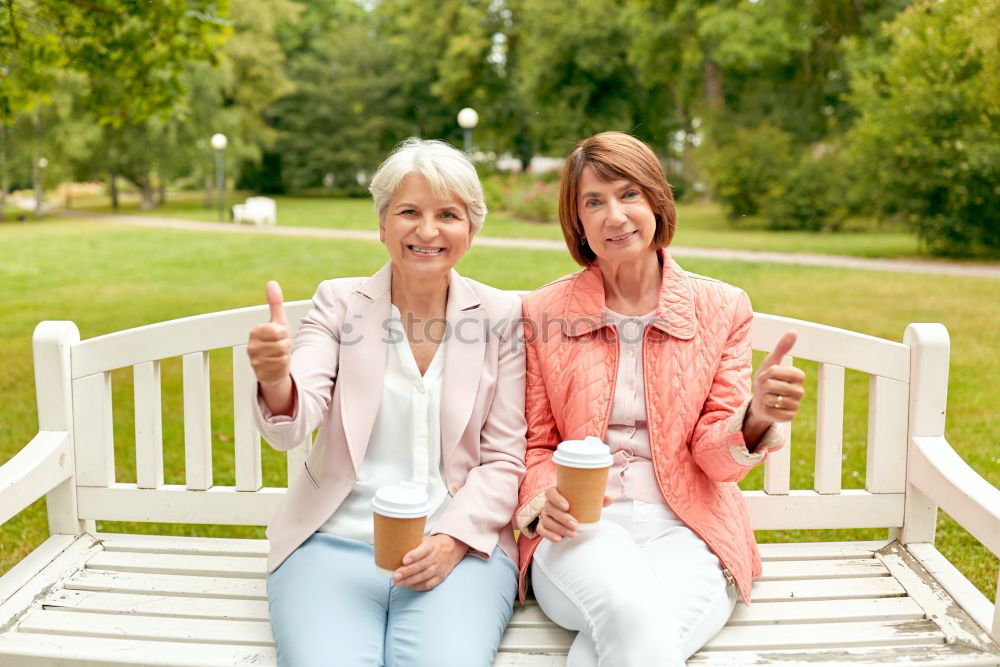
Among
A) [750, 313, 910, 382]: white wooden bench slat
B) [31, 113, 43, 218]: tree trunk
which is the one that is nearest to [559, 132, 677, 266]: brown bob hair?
[750, 313, 910, 382]: white wooden bench slat

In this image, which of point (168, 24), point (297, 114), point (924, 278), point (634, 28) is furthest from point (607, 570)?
point (297, 114)

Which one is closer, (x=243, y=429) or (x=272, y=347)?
(x=272, y=347)

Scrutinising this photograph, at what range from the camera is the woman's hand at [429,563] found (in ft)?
7.57

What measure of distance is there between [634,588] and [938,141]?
622 inches

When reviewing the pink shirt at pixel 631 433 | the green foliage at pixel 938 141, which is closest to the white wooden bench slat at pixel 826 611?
the pink shirt at pixel 631 433

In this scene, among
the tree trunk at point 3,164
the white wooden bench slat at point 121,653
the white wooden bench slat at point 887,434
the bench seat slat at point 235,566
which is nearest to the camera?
the white wooden bench slat at point 121,653

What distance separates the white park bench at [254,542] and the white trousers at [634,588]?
0.11 metres

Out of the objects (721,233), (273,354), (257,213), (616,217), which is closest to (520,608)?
(273,354)

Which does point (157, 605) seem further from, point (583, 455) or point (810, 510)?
point (810, 510)

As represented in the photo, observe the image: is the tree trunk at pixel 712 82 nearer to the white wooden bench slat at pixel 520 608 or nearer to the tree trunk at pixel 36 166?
the tree trunk at pixel 36 166

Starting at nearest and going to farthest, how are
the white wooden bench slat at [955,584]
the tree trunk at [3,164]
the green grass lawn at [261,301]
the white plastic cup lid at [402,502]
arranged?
1. the white plastic cup lid at [402,502]
2. the white wooden bench slat at [955,584]
3. the green grass lawn at [261,301]
4. the tree trunk at [3,164]

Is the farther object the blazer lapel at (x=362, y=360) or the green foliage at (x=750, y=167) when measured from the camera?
the green foliage at (x=750, y=167)

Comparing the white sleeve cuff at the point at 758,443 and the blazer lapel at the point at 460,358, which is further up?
the blazer lapel at the point at 460,358

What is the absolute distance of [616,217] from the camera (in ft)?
8.49
